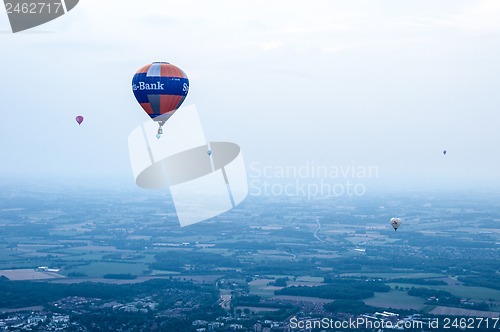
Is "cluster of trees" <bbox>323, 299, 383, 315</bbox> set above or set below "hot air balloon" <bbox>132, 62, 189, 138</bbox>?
below

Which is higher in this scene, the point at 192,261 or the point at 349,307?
the point at 192,261

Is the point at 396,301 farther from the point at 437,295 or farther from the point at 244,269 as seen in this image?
the point at 244,269

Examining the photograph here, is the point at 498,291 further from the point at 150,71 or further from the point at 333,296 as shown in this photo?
the point at 150,71

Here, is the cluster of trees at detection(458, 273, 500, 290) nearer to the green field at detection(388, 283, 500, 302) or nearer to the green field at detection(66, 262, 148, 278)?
the green field at detection(388, 283, 500, 302)

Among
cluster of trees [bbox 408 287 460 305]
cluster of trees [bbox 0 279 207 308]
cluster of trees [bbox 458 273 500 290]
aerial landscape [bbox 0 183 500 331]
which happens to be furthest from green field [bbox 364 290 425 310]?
cluster of trees [bbox 0 279 207 308]

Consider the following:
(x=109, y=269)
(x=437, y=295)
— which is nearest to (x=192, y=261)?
(x=109, y=269)

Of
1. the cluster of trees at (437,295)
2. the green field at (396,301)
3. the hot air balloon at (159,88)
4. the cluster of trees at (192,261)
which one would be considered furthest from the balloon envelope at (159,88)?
the cluster of trees at (192,261)

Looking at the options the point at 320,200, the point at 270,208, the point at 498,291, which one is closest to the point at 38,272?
the point at 498,291

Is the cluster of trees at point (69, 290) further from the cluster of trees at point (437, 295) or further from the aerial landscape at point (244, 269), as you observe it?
the cluster of trees at point (437, 295)

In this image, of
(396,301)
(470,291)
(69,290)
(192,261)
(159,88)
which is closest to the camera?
(159,88)
